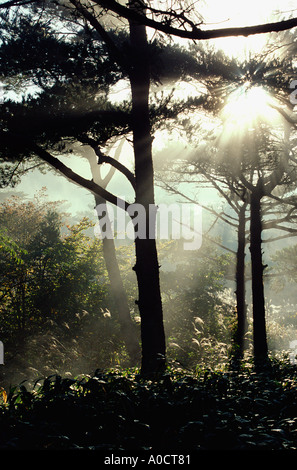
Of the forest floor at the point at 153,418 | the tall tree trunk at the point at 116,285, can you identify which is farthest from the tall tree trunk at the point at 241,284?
the forest floor at the point at 153,418

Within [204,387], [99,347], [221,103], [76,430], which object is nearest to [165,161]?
[221,103]

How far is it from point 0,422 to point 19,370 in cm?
623

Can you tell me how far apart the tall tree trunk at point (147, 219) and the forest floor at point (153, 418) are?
5.69 ft

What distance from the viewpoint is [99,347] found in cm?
1152

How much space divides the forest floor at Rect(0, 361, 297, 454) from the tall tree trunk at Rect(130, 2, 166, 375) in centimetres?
173

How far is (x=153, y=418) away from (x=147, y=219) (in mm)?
3243

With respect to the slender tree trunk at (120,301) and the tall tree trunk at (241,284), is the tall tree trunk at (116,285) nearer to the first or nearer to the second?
the slender tree trunk at (120,301)

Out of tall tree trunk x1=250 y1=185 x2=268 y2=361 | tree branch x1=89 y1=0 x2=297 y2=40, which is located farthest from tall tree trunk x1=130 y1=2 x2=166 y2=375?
tall tree trunk x1=250 y1=185 x2=268 y2=361

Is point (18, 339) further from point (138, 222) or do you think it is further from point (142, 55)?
point (142, 55)

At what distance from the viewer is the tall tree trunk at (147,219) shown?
5.83 m

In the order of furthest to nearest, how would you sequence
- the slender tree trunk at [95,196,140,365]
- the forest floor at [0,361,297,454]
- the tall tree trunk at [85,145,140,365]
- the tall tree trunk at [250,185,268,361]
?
the tall tree trunk at [85,145,140,365] → the slender tree trunk at [95,196,140,365] → the tall tree trunk at [250,185,268,361] → the forest floor at [0,361,297,454]

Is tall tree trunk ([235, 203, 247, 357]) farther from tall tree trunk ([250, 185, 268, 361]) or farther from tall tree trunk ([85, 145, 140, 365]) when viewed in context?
tall tree trunk ([85, 145, 140, 365])

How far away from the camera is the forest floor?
274 cm
